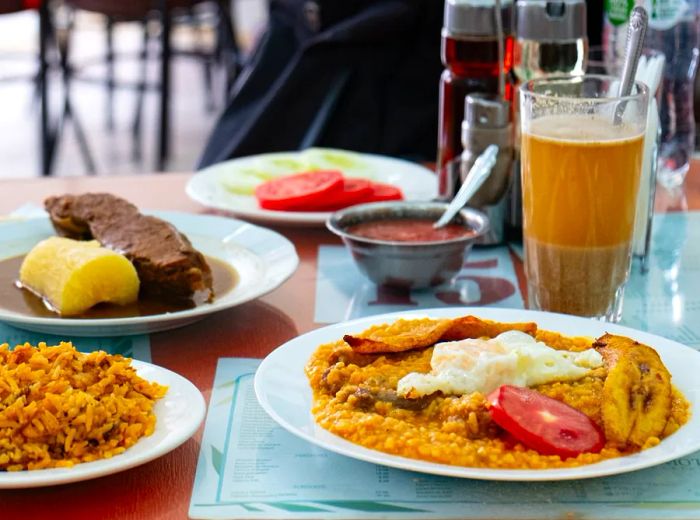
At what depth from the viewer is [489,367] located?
99 centimetres

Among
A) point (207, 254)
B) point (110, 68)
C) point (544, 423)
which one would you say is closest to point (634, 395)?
point (544, 423)

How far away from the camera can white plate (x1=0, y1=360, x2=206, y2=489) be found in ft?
2.88

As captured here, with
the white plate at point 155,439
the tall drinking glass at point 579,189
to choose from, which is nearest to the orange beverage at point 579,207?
the tall drinking glass at point 579,189

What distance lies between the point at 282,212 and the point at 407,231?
26cm

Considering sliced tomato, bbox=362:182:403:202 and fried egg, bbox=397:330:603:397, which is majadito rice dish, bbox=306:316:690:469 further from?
sliced tomato, bbox=362:182:403:202

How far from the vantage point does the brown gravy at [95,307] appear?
4.31 feet

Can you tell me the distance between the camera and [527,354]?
1.01m

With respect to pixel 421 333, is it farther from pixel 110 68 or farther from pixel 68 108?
pixel 110 68

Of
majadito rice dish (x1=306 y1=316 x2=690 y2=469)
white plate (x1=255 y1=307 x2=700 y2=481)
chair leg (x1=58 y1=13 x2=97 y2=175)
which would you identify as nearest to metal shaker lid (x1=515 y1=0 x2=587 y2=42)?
white plate (x1=255 y1=307 x2=700 y2=481)

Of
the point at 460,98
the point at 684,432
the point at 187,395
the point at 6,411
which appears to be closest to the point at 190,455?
the point at 187,395

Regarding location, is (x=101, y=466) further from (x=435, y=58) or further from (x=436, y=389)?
(x=435, y=58)

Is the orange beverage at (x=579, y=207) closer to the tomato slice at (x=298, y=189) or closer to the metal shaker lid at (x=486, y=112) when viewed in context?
the metal shaker lid at (x=486, y=112)

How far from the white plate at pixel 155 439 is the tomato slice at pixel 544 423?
0.88 feet

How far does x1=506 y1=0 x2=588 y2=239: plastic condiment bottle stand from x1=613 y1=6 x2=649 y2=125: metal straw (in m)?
0.26
